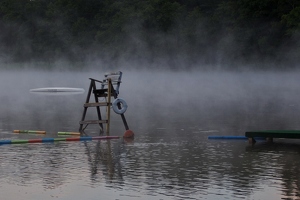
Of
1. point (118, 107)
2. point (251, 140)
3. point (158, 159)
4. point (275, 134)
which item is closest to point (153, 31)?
point (118, 107)

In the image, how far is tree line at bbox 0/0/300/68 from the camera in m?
58.0

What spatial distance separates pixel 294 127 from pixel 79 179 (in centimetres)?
989

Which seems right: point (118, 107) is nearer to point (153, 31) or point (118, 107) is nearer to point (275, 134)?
point (275, 134)

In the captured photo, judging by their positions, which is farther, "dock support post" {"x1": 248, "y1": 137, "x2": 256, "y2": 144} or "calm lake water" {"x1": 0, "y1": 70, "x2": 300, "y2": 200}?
"dock support post" {"x1": 248, "y1": 137, "x2": 256, "y2": 144}

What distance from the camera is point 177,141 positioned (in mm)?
16766

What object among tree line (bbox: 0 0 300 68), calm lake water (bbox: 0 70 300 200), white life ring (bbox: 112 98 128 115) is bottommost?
calm lake water (bbox: 0 70 300 200)

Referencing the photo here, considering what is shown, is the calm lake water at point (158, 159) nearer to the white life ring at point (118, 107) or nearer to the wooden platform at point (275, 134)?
the wooden platform at point (275, 134)

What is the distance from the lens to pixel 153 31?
230 feet

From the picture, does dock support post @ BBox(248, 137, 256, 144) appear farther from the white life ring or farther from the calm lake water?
the white life ring

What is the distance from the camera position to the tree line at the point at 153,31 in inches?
2282

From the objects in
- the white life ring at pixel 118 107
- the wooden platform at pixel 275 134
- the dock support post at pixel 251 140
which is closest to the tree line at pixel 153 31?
the white life ring at pixel 118 107

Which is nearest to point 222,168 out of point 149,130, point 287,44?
point 149,130

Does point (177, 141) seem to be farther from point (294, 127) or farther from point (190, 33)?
point (190, 33)

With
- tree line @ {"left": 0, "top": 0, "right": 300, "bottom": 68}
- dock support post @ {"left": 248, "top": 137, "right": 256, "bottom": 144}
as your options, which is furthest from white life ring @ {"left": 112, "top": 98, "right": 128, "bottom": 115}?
tree line @ {"left": 0, "top": 0, "right": 300, "bottom": 68}
